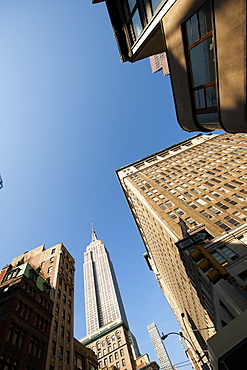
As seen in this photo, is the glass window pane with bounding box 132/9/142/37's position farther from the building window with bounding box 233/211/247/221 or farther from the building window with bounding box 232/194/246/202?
the building window with bounding box 232/194/246/202

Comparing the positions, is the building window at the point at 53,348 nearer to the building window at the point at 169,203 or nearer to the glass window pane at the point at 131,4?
the building window at the point at 169,203

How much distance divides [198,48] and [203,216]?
3176cm

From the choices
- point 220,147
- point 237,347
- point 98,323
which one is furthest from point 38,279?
point 98,323

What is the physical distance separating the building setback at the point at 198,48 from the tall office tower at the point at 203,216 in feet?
28.7

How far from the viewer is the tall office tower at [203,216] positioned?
2434 cm

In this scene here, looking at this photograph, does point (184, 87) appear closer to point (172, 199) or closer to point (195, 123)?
point (195, 123)

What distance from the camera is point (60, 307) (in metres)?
36.5

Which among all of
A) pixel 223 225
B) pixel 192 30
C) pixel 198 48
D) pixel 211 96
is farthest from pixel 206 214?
pixel 192 30

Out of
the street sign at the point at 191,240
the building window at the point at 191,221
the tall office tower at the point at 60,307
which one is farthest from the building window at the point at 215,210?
the tall office tower at the point at 60,307

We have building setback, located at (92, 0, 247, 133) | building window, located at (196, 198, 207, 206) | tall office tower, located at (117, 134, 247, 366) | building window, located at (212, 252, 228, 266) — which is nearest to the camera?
building setback, located at (92, 0, 247, 133)

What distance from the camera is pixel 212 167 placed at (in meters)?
53.7

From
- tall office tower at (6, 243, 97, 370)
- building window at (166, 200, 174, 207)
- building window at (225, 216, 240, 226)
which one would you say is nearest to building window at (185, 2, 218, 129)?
building window at (225, 216, 240, 226)

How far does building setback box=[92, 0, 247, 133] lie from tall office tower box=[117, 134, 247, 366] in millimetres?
8737

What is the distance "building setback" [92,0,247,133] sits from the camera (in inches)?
345
